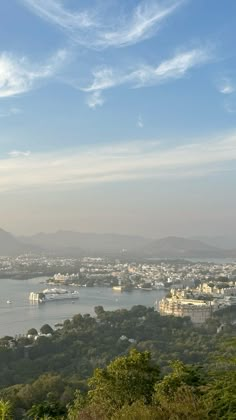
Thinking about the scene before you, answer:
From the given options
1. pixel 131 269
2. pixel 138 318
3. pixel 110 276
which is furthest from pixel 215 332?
pixel 131 269

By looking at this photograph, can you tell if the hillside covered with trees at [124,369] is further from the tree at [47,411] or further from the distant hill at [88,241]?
the distant hill at [88,241]

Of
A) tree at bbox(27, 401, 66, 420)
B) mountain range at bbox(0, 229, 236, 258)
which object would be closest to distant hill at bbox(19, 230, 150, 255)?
mountain range at bbox(0, 229, 236, 258)

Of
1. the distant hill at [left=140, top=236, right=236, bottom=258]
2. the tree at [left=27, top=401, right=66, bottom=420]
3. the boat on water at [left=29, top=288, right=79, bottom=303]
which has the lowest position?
the tree at [left=27, top=401, right=66, bottom=420]

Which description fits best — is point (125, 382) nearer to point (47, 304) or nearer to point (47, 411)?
point (47, 411)

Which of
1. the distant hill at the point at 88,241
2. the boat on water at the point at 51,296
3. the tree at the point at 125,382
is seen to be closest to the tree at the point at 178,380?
the tree at the point at 125,382

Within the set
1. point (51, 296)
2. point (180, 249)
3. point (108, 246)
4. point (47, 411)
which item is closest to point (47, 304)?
point (51, 296)

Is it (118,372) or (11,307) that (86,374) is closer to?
(118,372)

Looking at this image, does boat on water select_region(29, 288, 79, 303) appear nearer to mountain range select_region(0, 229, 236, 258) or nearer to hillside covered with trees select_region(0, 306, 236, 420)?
hillside covered with trees select_region(0, 306, 236, 420)

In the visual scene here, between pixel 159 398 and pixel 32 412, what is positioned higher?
pixel 159 398
